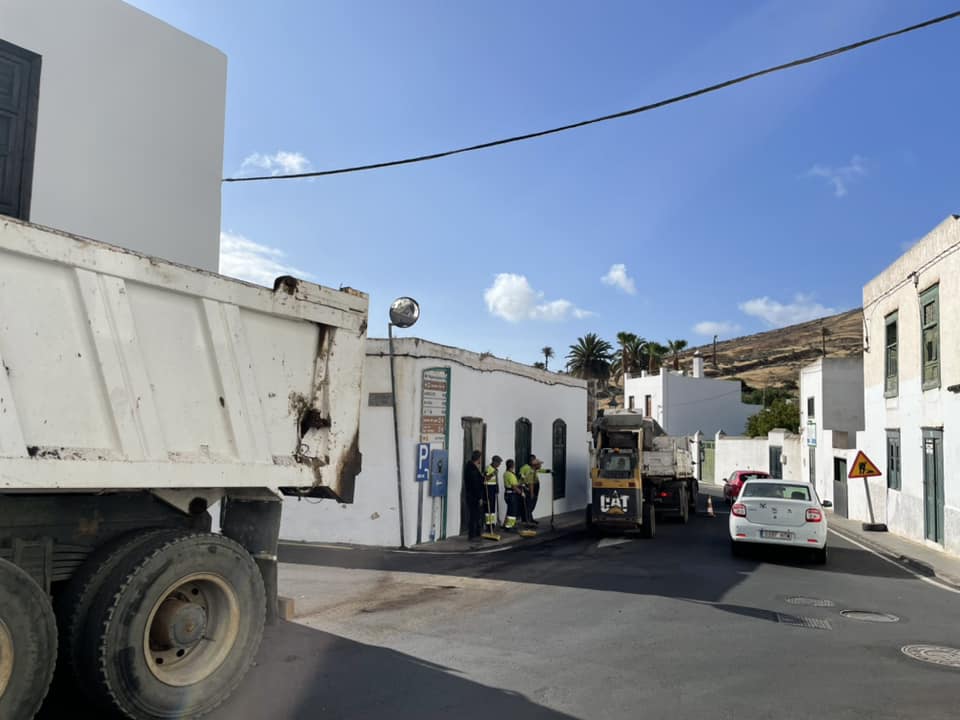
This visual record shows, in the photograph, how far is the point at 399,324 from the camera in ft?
44.5

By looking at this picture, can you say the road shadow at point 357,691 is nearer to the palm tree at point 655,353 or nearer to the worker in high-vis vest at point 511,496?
the worker in high-vis vest at point 511,496

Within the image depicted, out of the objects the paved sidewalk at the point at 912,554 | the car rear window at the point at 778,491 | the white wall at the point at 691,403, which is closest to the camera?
the paved sidewalk at the point at 912,554

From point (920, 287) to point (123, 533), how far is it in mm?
18900

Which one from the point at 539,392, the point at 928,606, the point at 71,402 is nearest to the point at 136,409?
the point at 71,402

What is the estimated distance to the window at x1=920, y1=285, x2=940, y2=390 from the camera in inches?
661

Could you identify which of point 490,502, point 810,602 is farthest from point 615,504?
point 810,602

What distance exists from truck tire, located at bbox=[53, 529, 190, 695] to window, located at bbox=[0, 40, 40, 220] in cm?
413

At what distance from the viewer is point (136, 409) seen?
4.59 metres

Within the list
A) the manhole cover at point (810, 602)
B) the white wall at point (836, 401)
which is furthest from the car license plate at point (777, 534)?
the white wall at point (836, 401)

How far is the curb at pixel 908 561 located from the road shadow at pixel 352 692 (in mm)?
10000

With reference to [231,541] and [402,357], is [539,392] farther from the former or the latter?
[231,541]

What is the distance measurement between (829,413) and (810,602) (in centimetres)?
2360

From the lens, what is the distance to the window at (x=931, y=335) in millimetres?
16781

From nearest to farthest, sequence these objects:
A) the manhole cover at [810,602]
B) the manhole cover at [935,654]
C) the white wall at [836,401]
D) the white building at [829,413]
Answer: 1. the manhole cover at [935,654]
2. the manhole cover at [810,602]
3. the white building at [829,413]
4. the white wall at [836,401]
